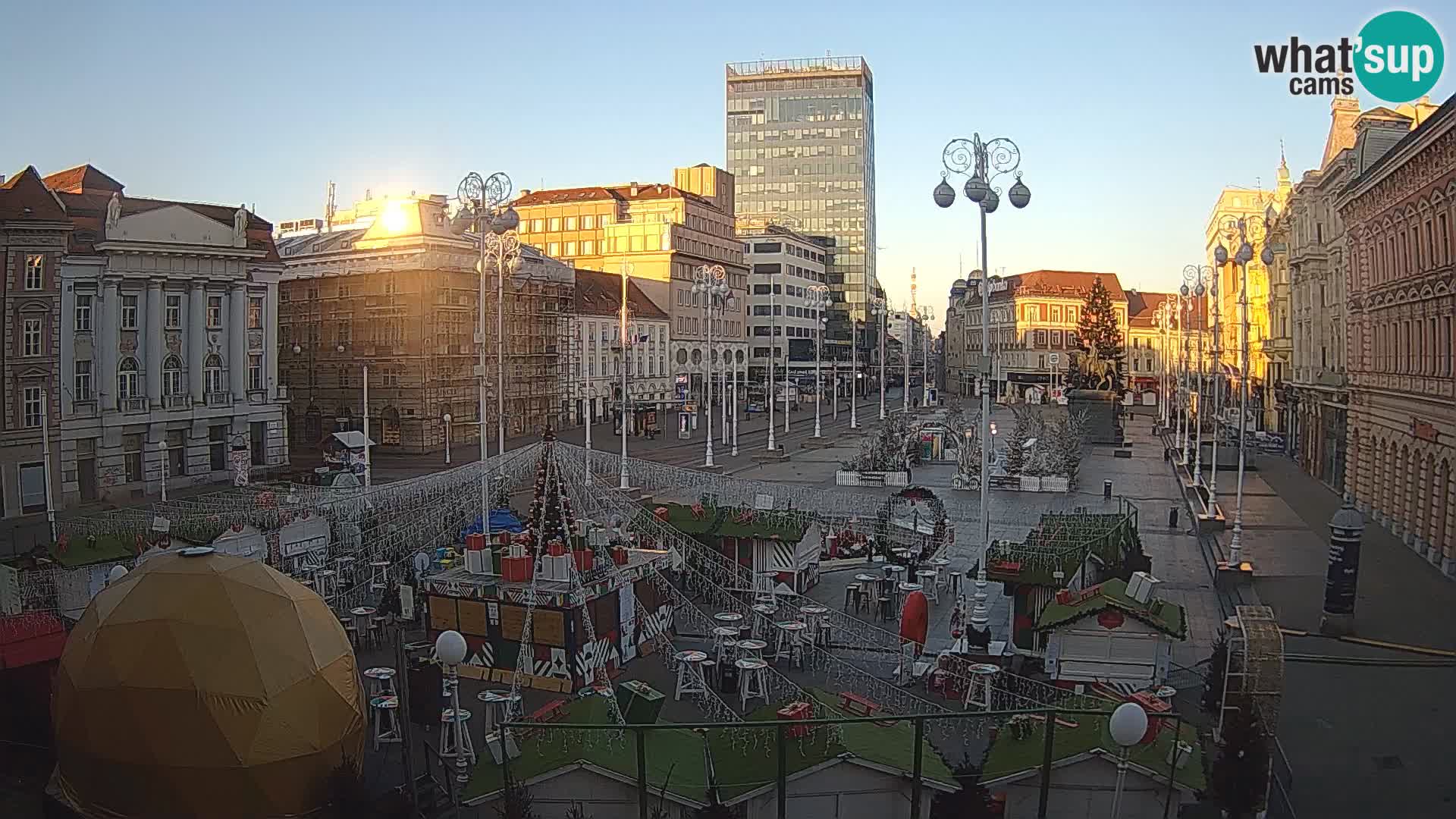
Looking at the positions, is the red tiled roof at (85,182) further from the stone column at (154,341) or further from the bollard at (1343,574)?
the bollard at (1343,574)

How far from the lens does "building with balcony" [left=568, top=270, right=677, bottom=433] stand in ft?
244

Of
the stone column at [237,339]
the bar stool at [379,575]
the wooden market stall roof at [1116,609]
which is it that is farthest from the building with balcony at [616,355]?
the wooden market stall roof at [1116,609]

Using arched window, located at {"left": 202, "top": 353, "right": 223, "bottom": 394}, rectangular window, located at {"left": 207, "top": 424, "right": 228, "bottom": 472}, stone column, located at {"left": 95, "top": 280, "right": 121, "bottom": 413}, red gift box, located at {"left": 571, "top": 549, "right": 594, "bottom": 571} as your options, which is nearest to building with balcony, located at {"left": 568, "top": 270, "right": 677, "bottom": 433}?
arched window, located at {"left": 202, "top": 353, "right": 223, "bottom": 394}

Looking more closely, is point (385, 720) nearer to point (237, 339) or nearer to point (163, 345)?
point (163, 345)

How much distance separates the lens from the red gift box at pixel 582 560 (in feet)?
61.8

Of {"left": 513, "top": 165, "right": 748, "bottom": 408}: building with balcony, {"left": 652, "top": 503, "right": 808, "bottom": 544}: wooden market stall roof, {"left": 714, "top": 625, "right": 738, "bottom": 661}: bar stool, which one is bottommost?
{"left": 714, "top": 625, "right": 738, "bottom": 661}: bar stool

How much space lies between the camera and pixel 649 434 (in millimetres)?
69438

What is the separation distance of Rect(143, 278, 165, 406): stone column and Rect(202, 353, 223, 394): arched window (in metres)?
2.29

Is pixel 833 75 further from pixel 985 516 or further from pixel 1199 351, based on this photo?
pixel 985 516

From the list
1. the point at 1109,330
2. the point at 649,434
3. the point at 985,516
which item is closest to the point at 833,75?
the point at 1109,330

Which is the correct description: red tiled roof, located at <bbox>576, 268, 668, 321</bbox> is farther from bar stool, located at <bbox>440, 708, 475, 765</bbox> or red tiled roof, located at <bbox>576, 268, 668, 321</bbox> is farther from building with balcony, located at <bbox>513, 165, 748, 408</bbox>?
bar stool, located at <bbox>440, 708, 475, 765</bbox>

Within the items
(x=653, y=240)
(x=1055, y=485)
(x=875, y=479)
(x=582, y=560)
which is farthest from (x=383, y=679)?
(x=653, y=240)

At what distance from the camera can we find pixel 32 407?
122 ft

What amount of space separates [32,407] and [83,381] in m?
4.20
